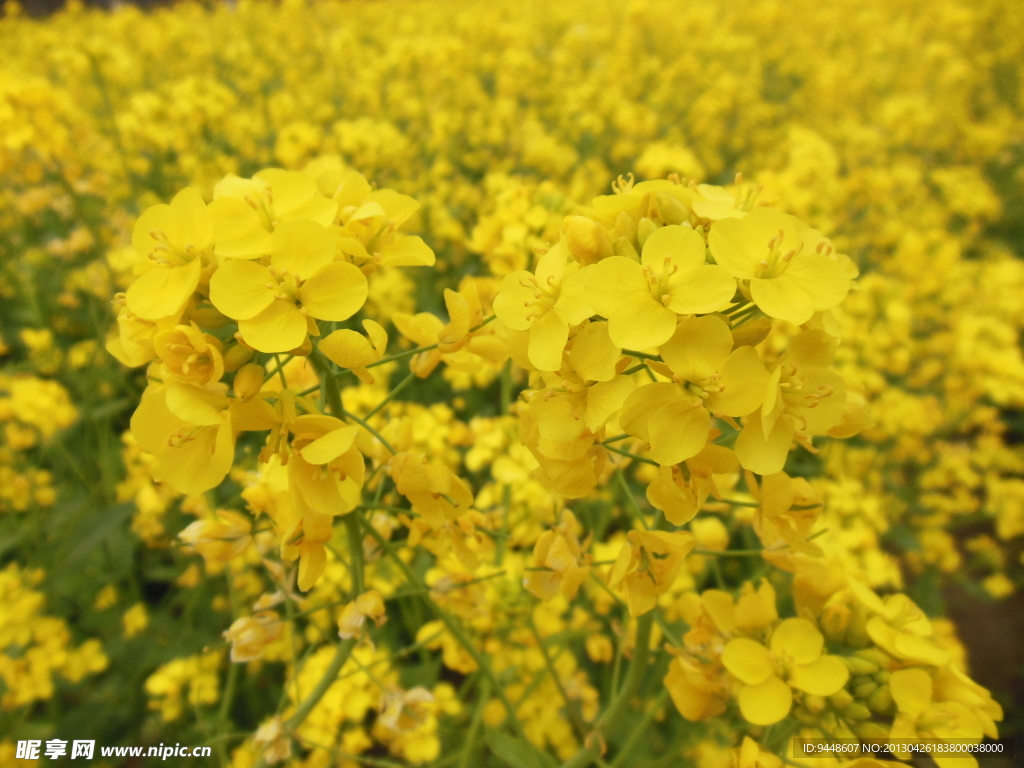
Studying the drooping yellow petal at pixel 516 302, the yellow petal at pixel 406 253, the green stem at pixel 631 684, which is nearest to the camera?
the drooping yellow petal at pixel 516 302

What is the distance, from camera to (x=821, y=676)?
3.61ft

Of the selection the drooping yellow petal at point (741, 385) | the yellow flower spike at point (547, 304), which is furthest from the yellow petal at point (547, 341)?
the drooping yellow petal at point (741, 385)

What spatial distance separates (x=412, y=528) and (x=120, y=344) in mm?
627

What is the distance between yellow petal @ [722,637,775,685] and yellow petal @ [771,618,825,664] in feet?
0.09

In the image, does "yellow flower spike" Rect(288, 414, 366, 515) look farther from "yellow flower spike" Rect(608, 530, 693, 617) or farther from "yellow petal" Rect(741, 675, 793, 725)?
"yellow petal" Rect(741, 675, 793, 725)

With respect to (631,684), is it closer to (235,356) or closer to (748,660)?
(748,660)

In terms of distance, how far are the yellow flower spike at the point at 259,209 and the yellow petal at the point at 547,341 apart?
1.28 feet

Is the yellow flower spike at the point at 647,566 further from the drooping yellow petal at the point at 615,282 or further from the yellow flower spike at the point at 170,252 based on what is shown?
the yellow flower spike at the point at 170,252

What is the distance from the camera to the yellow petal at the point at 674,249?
99cm

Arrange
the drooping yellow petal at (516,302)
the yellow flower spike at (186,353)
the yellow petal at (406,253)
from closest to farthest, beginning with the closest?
the yellow flower spike at (186,353), the drooping yellow petal at (516,302), the yellow petal at (406,253)

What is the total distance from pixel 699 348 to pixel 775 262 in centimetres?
19

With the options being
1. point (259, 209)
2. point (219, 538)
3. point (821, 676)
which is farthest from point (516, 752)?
point (259, 209)

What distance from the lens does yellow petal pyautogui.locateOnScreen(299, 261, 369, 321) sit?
3.26ft

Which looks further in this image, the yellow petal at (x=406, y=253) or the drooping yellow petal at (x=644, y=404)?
the yellow petal at (x=406, y=253)
